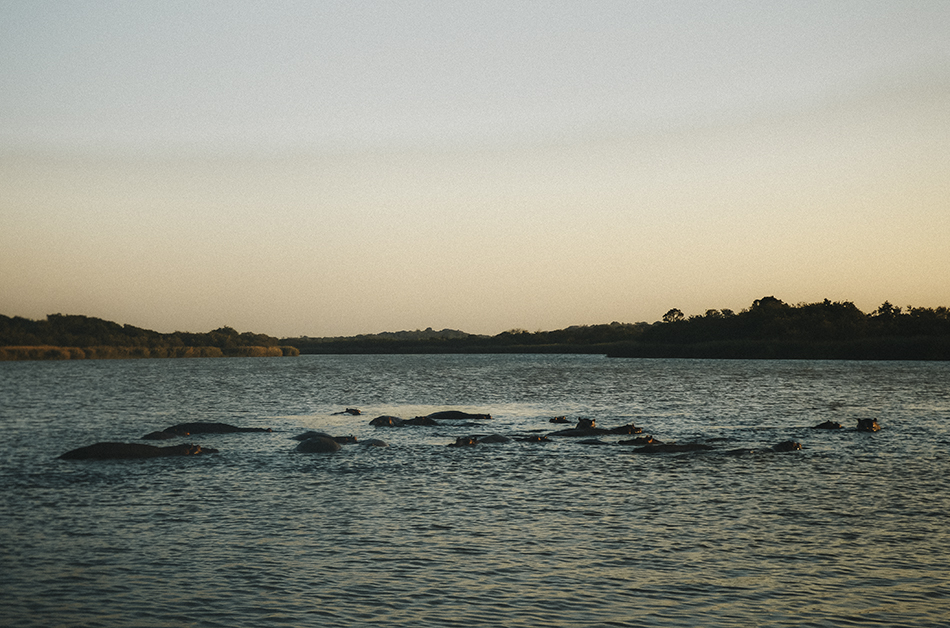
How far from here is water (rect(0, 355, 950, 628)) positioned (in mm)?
12594

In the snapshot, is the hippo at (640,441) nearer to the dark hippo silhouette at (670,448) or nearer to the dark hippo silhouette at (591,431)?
the dark hippo silhouette at (670,448)

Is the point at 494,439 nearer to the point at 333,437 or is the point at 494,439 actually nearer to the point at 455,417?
the point at 333,437

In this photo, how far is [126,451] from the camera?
30.9m

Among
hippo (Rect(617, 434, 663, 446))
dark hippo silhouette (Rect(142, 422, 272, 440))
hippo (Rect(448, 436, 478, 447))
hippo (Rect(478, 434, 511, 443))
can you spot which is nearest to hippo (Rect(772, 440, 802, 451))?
hippo (Rect(617, 434, 663, 446))

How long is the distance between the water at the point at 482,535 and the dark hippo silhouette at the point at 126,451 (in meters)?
1.11

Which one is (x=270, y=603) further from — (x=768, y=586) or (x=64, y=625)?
(x=768, y=586)

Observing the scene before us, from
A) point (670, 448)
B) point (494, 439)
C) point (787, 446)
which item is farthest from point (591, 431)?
point (787, 446)

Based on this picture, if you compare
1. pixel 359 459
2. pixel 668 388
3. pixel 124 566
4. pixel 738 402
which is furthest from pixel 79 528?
pixel 668 388

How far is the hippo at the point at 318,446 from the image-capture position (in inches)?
1272

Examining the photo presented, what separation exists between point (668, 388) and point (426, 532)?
66770mm

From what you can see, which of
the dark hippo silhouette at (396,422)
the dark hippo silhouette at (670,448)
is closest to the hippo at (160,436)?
the dark hippo silhouette at (396,422)

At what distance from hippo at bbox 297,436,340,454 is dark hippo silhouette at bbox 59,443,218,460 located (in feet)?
11.6

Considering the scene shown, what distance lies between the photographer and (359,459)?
99.0 ft

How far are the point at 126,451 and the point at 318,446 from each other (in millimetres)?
7356
